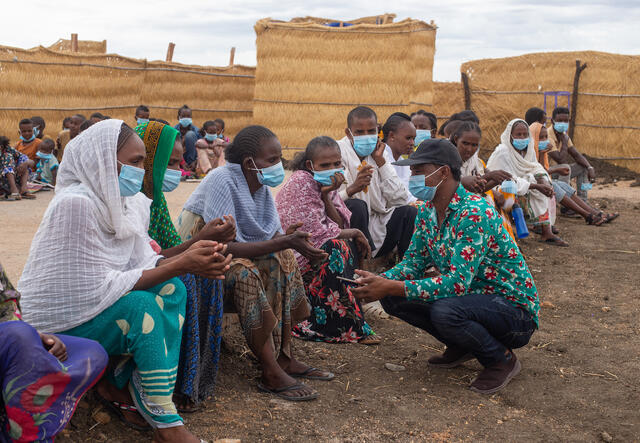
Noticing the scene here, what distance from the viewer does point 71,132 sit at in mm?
11352

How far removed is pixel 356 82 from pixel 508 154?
8.89m

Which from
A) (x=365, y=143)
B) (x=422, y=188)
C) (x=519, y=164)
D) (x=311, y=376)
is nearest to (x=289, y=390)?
(x=311, y=376)

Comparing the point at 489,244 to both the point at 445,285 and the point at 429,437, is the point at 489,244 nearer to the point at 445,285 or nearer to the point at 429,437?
the point at 445,285

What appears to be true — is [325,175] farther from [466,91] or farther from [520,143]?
[466,91]

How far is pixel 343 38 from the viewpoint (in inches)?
661

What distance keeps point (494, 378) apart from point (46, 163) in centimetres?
1007

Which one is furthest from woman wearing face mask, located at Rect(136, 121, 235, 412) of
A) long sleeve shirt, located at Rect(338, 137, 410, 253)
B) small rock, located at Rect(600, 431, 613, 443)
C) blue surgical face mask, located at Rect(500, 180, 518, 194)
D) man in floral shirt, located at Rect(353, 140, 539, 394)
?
blue surgical face mask, located at Rect(500, 180, 518, 194)

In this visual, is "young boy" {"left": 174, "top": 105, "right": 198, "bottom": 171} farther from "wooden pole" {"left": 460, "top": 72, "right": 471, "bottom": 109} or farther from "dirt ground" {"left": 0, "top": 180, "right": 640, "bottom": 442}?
"dirt ground" {"left": 0, "top": 180, "right": 640, "bottom": 442}

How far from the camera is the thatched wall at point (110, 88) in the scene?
46.1 ft

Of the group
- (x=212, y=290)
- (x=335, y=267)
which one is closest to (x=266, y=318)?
(x=212, y=290)

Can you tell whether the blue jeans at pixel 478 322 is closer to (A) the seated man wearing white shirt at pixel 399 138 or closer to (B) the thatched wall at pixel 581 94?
(A) the seated man wearing white shirt at pixel 399 138

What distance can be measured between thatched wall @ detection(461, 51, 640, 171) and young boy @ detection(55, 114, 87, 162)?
1134cm

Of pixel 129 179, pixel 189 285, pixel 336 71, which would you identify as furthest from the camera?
pixel 336 71

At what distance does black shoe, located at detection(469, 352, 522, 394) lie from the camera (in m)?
3.96
